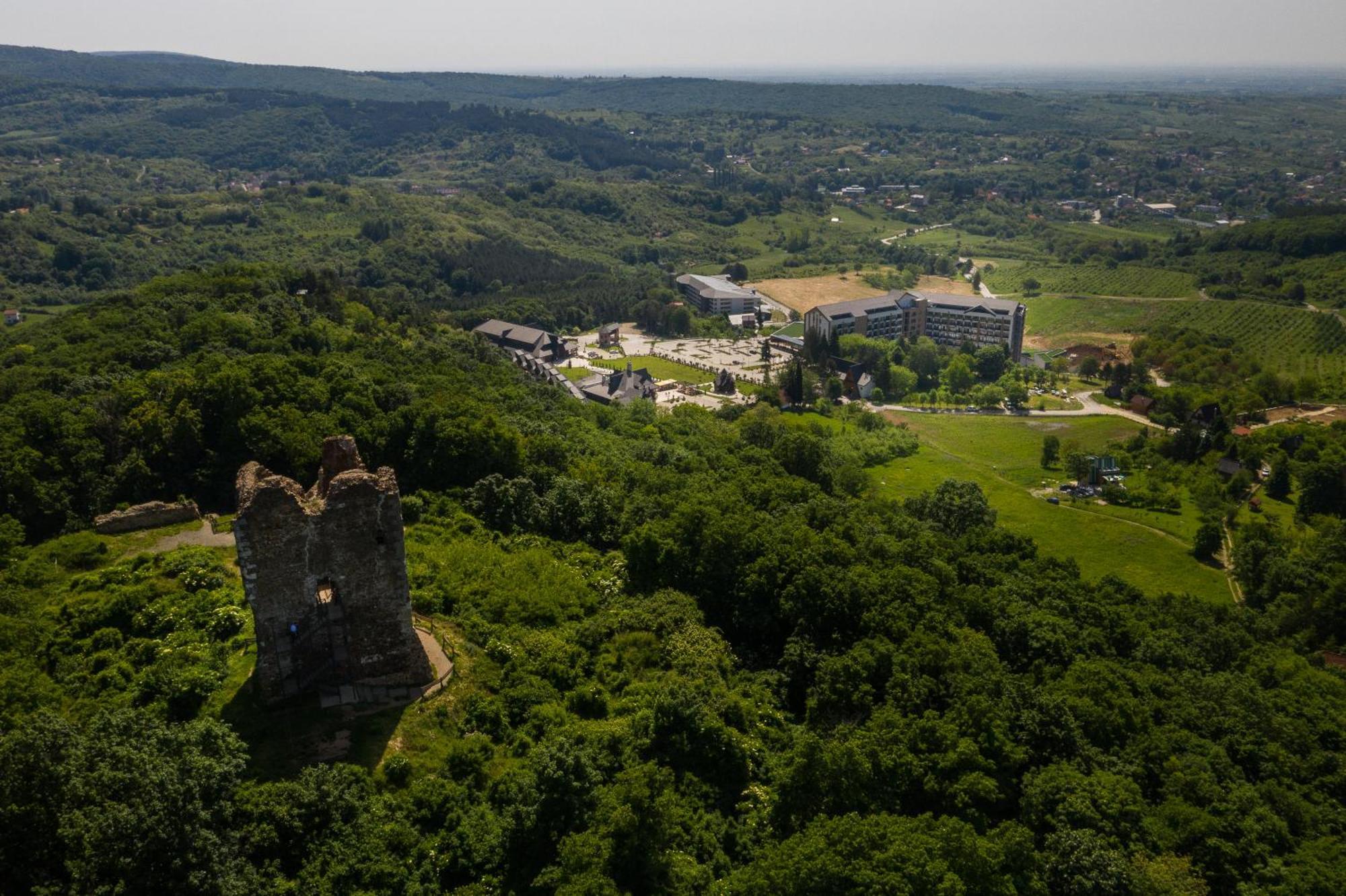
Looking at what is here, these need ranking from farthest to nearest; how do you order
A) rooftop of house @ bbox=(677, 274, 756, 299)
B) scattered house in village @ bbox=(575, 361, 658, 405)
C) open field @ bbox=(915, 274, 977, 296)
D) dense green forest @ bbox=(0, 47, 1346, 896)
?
open field @ bbox=(915, 274, 977, 296)
rooftop of house @ bbox=(677, 274, 756, 299)
scattered house in village @ bbox=(575, 361, 658, 405)
dense green forest @ bbox=(0, 47, 1346, 896)

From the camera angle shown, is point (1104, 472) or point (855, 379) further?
point (855, 379)

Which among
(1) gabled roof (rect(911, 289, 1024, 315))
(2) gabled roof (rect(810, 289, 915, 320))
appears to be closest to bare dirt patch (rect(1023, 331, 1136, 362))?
(1) gabled roof (rect(911, 289, 1024, 315))

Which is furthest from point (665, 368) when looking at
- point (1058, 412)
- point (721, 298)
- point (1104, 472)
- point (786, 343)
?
point (1104, 472)

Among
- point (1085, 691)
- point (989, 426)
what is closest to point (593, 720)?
point (1085, 691)

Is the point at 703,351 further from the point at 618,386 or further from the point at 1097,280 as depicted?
the point at 1097,280

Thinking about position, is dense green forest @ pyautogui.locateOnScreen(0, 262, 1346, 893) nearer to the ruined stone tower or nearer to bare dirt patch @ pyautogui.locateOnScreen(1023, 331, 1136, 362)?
the ruined stone tower

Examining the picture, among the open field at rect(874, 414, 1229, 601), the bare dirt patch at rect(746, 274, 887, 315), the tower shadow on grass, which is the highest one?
the tower shadow on grass
